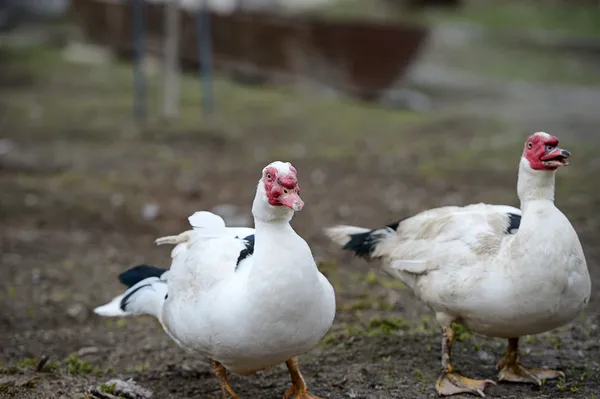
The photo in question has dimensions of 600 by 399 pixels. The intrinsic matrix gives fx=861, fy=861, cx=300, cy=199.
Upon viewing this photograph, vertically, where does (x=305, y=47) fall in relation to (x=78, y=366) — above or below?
above

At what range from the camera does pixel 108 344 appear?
5.31 m

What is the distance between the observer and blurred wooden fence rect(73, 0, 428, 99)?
1382 cm

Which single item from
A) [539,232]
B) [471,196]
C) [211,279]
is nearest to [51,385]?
[211,279]

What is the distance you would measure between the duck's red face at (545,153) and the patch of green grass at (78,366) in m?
2.62

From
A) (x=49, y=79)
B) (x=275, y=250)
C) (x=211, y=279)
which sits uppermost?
(x=275, y=250)

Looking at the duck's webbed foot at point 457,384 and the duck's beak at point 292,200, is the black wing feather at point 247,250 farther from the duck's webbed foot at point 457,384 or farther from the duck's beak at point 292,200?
the duck's webbed foot at point 457,384

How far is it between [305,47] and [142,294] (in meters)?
10.4

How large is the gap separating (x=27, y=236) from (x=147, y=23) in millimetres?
10931

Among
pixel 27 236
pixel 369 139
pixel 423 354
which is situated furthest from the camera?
pixel 369 139

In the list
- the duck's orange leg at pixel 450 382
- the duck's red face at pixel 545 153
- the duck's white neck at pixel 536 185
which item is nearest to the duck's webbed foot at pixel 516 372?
the duck's orange leg at pixel 450 382

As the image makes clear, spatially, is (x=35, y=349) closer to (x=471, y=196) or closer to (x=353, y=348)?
(x=353, y=348)

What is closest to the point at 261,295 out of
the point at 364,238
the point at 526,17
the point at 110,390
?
the point at 110,390

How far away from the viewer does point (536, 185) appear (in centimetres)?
404

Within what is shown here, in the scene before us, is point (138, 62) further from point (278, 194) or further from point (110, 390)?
point (278, 194)
